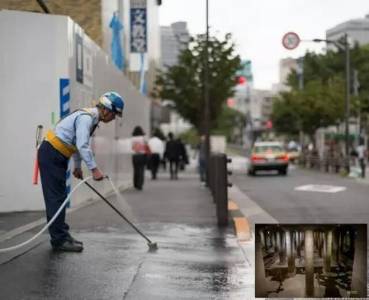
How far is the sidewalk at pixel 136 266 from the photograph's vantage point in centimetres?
599

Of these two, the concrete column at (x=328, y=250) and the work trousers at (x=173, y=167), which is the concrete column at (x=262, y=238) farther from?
the work trousers at (x=173, y=167)

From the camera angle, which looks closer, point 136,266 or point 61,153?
point 136,266

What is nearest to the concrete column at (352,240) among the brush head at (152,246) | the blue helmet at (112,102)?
the blue helmet at (112,102)

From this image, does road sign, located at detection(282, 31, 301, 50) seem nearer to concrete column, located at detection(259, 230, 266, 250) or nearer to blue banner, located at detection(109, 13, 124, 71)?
blue banner, located at detection(109, 13, 124, 71)

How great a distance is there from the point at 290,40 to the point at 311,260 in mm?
22521

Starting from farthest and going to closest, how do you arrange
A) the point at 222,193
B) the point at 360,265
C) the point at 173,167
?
the point at 173,167 < the point at 222,193 < the point at 360,265

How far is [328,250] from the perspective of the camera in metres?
Result: 4.97

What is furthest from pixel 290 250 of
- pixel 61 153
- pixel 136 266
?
pixel 61 153

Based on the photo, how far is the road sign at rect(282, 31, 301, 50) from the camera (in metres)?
26.6

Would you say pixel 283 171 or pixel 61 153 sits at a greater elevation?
pixel 61 153

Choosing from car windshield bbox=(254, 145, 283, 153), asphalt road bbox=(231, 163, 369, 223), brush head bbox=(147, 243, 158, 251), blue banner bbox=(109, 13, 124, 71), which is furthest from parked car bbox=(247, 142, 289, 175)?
brush head bbox=(147, 243, 158, 251)

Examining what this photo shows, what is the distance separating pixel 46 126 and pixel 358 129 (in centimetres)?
4105

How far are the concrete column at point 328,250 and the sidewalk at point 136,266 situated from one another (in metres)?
1.04

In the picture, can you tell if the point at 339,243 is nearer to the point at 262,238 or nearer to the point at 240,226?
the point at 262,238
